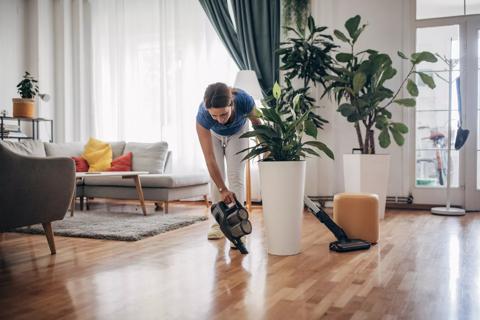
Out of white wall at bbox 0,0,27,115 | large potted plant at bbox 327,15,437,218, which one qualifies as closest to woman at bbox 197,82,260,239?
large potted plant at bbox 327,15,437,218

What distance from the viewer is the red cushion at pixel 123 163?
5.12 metres

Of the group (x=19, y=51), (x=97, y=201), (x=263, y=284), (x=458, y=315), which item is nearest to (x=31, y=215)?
(x=263, y=284)

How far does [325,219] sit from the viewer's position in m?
2.83

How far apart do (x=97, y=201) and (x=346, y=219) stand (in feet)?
12.5

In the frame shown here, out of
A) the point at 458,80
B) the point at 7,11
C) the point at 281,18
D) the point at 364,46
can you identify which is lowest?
the point at 458,80

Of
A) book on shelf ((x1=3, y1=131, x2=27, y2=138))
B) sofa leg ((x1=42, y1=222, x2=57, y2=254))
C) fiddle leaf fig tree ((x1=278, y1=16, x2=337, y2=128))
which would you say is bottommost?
sofa leg ((x1=42, y1=222, x2=57, y2=254))

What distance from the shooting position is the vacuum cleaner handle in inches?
111

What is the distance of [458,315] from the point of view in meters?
1.65

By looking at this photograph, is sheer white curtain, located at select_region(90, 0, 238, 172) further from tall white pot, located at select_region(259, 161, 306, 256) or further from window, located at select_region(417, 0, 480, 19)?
tall white pot, located at select_region(259, 161, 306, 256)

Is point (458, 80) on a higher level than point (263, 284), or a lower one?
higher

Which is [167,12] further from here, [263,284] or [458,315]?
[458,315]

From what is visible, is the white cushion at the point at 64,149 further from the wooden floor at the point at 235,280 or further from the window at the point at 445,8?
the window at the point at 445,8

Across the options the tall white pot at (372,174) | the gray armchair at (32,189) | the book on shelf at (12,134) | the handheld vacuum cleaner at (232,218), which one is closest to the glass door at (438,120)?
the tall white pot at (372,174)

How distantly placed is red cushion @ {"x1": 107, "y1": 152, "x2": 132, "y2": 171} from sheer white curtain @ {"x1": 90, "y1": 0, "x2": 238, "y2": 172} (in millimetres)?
737
